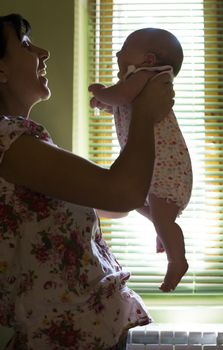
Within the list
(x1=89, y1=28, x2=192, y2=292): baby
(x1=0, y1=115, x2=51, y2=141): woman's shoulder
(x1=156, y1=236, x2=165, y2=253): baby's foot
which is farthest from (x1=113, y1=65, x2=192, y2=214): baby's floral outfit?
(x1=0, y1=115, x2=51, y2=141): woman's shoulder

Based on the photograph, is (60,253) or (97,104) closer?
(60,253)

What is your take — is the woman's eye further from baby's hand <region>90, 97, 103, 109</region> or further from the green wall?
the green wall

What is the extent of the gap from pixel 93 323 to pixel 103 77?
4.17 ft

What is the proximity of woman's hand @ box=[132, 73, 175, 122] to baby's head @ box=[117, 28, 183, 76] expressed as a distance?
0.32 feet

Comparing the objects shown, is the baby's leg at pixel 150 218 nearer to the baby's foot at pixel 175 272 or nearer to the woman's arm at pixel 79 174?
the baby's foot at pixel 175 272

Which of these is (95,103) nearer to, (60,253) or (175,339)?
(60,253)

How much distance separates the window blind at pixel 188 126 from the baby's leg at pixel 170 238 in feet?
2.24

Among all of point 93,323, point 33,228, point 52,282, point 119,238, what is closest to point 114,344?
point 93,323

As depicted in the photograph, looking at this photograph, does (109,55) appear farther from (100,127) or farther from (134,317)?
(134,317)

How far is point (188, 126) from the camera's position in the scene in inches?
80.3

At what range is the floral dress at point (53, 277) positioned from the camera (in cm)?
102

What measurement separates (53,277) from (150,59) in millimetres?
607

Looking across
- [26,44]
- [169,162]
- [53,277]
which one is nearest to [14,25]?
[26,44]

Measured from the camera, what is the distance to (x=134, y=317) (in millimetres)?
1069
